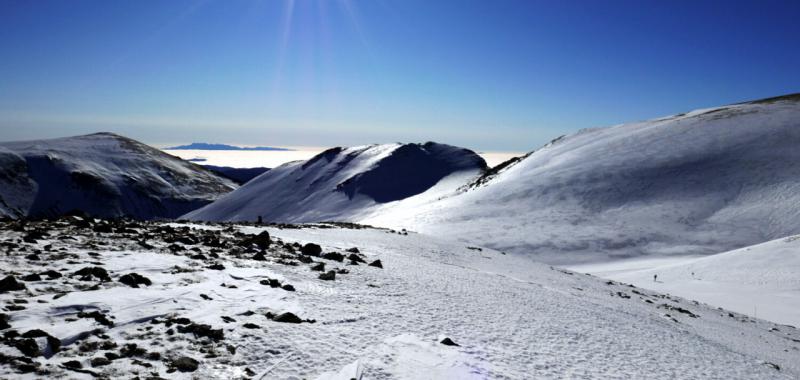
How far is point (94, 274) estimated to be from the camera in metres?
9.23

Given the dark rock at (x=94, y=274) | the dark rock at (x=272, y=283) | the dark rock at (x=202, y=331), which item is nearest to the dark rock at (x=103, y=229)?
the dark rock at (x=94, y=274)

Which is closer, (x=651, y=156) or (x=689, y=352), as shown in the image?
(x=689, y=352)

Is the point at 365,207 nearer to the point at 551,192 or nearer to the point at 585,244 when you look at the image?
the point at 551,192

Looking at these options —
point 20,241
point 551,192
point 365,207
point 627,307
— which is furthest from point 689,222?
point 365,207

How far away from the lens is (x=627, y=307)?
594 inches

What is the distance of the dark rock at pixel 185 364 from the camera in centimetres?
596

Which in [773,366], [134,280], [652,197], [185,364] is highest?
[652,197]

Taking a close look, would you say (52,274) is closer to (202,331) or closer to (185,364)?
(202,331)

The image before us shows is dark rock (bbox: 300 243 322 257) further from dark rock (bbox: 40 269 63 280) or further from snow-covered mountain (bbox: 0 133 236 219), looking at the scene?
snow-covered mountain (bbox: 0 133 236 219)

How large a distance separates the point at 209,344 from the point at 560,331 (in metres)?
7.38

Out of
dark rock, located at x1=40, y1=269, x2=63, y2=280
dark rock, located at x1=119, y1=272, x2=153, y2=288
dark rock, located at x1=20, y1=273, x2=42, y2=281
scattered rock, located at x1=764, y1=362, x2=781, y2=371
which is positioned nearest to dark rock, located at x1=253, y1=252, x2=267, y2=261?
dark rock, located at x1=119, y1=272, x2=153, y2=288

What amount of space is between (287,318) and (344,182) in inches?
4158

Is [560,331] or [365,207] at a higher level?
[560,331]

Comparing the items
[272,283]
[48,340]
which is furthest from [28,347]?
[272,283]
